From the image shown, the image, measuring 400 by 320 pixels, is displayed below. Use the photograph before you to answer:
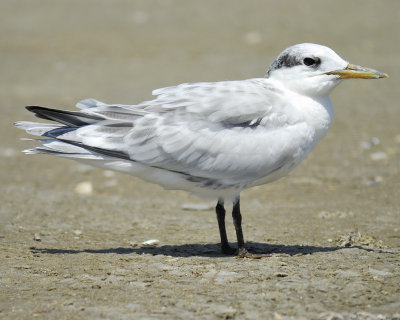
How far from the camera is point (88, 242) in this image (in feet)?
17.7

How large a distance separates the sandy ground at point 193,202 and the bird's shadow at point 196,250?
23mm

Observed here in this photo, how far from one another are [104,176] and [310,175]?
2.38 metres

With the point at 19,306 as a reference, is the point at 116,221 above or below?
above

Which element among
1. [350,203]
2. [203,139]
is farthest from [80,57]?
[203,139]

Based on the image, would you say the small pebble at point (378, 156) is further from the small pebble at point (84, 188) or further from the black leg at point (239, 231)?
the black leg at point (239, 231)

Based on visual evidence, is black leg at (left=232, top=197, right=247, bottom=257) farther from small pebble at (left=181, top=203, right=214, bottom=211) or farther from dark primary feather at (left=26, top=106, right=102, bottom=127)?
small pebble at (left=181, top=203, right=214, bottom=211)

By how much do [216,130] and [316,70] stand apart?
0.87 metres

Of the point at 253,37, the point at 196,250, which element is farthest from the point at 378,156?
the point at 253,37

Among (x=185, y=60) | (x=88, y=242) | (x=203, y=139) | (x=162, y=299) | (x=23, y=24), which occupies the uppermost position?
(x=23, y=24)

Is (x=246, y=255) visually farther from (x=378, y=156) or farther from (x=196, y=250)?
(x=378, y=156)

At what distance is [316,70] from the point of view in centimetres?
483

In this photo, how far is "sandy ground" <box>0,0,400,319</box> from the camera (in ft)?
13.0

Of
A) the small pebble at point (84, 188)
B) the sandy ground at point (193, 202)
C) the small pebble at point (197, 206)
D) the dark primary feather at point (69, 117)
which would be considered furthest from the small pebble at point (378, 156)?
the dark primary feather at point (69, 117)

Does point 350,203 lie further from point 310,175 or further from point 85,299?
point 85,299
